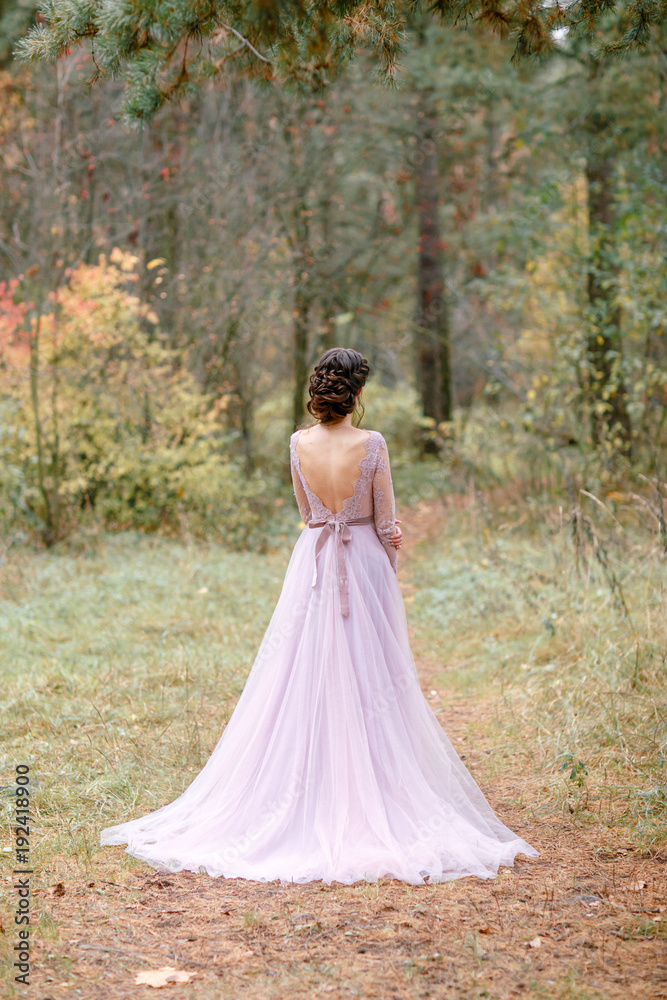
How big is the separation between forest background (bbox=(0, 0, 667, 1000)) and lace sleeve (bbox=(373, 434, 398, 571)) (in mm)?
1451

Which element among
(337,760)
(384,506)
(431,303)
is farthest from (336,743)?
(431,303)

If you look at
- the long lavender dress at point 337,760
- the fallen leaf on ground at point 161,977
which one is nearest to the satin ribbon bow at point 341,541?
the long lavender dress at point 337,760

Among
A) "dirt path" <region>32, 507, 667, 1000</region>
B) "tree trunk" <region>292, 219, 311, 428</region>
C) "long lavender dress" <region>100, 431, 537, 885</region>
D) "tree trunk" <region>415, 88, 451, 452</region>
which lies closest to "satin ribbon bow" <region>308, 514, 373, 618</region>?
"long lavender dress" <region>100, 431, 537, 885</region>

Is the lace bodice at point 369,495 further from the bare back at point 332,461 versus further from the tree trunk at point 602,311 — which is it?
the tree trunk at point 602,311

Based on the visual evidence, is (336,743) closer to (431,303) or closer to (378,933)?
(378,933)

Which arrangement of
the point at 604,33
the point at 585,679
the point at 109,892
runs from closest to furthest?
the point at 109,892 < the point at 585,679 < the point at 604,33

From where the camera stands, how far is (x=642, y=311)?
10227 millimetres

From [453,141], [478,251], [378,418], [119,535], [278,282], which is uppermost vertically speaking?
[453,141]

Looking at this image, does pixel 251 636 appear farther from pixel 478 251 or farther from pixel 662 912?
pixel 478 251

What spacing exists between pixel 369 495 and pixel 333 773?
1199 mm

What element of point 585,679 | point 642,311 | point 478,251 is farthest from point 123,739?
point 478,251

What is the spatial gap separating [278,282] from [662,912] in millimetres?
10212

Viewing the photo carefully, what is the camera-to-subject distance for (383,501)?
4219 mm

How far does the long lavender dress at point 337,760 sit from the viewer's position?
12.5ft
